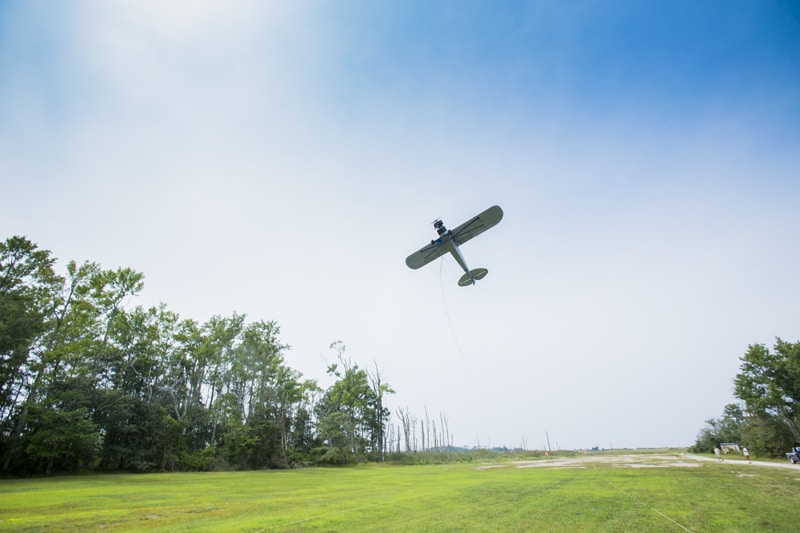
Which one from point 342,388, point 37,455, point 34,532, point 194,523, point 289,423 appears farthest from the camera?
point 342,388

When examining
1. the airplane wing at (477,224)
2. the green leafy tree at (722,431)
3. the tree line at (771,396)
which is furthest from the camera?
the green leafy tree at (722,431)

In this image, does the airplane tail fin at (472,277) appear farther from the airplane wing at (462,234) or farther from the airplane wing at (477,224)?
the airplane wing at (477,224)

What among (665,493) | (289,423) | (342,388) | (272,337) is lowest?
(665,493)

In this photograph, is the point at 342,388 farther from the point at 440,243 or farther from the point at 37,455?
the point at 440,243

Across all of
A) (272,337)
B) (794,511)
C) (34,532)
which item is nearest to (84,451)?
(272,337)

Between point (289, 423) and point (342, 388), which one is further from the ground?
point (342, 388)

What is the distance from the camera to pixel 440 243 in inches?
677

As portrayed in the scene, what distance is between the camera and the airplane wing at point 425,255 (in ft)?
57.7

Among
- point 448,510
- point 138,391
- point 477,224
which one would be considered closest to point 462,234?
point 477,224

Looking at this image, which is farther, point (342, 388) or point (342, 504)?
point (342, 388)

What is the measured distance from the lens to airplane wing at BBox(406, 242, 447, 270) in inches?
692

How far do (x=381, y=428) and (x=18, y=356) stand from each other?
4742cm

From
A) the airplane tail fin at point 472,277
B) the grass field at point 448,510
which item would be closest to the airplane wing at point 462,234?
the airplane tail fin at point 472,277

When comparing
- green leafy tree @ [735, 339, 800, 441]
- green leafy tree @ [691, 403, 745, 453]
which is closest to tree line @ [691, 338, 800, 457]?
green leafy tree @ [735, 339, 800, 441]
